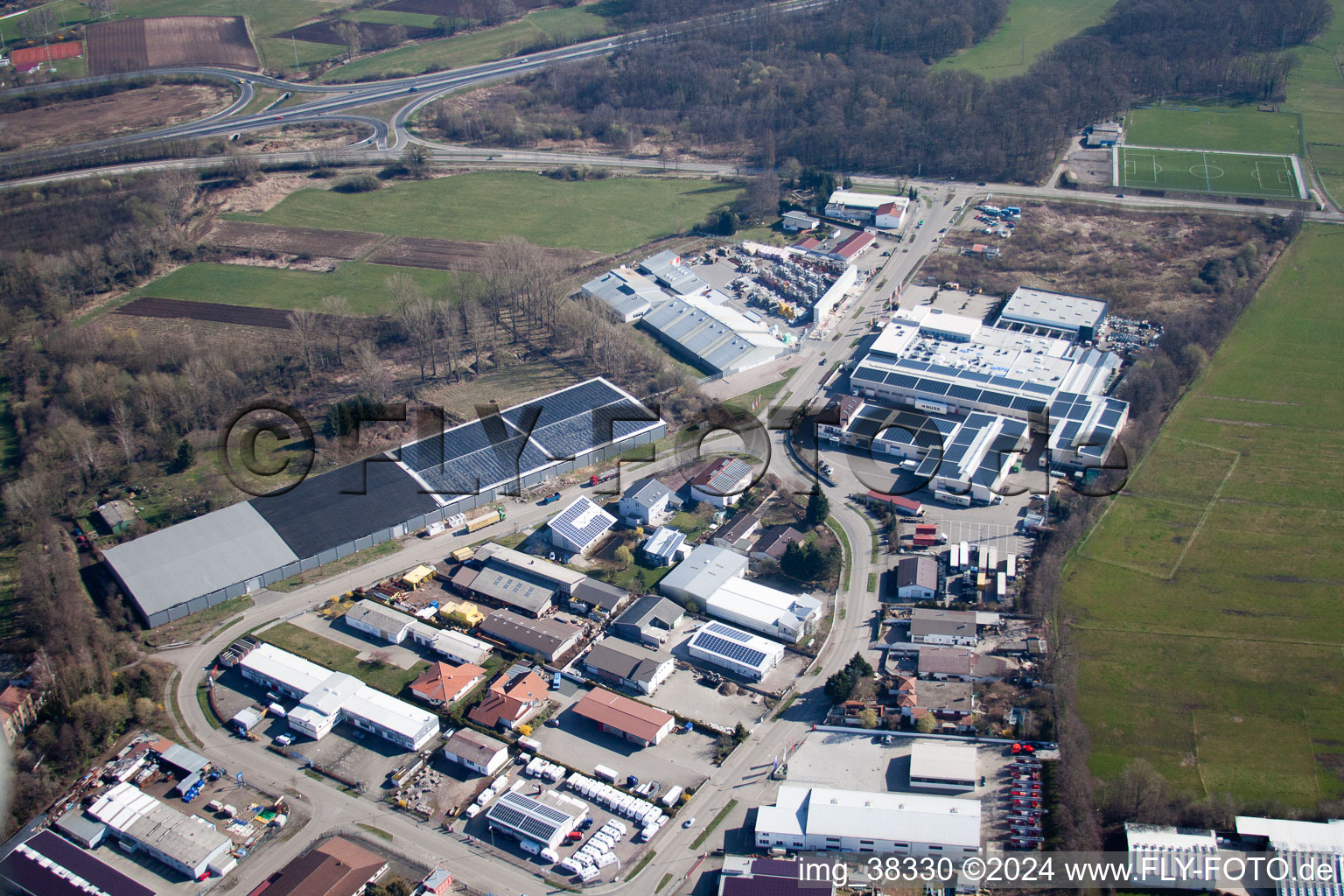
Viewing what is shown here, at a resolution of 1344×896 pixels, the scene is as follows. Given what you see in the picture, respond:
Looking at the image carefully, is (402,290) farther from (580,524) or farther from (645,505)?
(645,505)

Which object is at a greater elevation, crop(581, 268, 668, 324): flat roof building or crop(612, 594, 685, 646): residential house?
crop(581, 268, 668, 324): flat roof building

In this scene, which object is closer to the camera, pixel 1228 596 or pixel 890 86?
pixel 1228 596

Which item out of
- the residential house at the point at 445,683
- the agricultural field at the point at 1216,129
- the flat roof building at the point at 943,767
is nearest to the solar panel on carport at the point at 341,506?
the residential house at the point at 445,683

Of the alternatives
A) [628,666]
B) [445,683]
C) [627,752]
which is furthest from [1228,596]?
[445,683]

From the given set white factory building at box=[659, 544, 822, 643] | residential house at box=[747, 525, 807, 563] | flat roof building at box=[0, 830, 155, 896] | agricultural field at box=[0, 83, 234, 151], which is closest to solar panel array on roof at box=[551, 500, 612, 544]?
white factory building at box=[659, 544, 822, 643]

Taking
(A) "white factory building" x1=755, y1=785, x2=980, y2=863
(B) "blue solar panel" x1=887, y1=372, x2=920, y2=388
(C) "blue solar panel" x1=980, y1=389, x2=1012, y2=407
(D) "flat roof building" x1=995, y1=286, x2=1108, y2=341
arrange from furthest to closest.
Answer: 1. (D) "flat roof building" x1=995, y1=286, x2=1108, y2=341
2. (B) "blue solar panel" x1=887, y1=372, x2=920, y2=388
3. (C) "blue solar panel" x1=980, y1=389, x2=1012, y2=407
4. (A) "white factory building" x1=755, y1=785, x2=980, y2=863

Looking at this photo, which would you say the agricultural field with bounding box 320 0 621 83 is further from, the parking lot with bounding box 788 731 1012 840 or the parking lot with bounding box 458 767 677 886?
the parking lot with bounding box 788 731 1012 840
